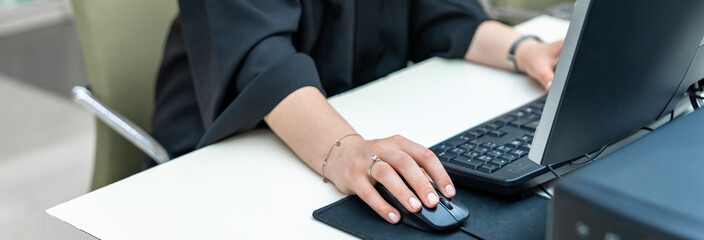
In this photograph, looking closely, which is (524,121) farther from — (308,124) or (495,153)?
(308,124)

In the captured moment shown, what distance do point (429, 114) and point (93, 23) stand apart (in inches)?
21.7

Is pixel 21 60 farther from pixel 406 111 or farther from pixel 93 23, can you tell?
pixel 406 111

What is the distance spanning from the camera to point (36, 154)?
2.54 meters

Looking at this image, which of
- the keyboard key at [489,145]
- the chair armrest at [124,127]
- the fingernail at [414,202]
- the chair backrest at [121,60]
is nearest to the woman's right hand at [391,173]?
the fingernail at [414,202]

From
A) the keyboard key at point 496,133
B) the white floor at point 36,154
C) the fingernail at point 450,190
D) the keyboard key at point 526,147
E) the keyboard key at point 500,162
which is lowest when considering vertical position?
the white floor at point 36,154

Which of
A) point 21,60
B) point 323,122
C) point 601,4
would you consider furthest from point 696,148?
point 21,60

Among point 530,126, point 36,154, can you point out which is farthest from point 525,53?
point 36,154

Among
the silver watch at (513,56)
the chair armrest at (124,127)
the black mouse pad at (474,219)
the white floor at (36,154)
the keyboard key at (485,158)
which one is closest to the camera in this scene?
the black mouse pad at (474,219)

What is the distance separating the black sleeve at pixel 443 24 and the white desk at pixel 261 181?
16cm

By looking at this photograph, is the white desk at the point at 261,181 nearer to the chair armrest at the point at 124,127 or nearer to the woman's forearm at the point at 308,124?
the woman's forearm at the point at 308,124

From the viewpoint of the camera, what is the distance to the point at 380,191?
0.75 metres

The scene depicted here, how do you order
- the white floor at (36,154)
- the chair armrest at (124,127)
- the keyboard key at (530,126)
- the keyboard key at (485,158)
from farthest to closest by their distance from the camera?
the white floor at (36,154) < the chair armrest at (124,127) < the keyboard key at (530,126) < the keyboard key at (485,158)

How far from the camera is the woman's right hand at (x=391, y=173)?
722mm

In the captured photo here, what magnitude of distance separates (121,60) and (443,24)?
1.90ft
